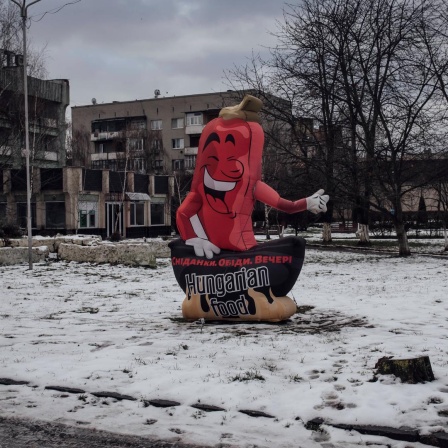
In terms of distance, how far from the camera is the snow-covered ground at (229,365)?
452 cm

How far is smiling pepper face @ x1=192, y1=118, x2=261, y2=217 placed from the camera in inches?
358

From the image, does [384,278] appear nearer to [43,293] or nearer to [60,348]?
[43,293]

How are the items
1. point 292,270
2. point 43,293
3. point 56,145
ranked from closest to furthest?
point 292,270 < point 43,293 < point 56,145

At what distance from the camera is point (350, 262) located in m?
20.0

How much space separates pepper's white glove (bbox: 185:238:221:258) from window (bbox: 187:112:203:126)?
5052 cm

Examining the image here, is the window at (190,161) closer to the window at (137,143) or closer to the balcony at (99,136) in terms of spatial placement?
the window at (137,143)

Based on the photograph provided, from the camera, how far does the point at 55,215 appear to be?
36969mm

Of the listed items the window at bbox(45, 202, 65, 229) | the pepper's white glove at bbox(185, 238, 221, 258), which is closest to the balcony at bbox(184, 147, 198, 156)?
the window at bbox(45, 202, 65, 229)

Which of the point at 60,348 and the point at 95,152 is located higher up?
the point at 95,152

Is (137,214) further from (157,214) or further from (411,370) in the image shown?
(411,370)

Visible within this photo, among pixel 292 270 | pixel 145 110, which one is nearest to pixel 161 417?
pixel 292 270

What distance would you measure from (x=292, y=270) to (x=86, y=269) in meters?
11.0

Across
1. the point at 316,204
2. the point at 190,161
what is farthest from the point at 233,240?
the point at 190,161

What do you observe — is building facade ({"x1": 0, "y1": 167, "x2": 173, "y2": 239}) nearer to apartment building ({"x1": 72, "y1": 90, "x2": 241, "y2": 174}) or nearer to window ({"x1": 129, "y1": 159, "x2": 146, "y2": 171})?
window ({"x1": 129, "y1": 159, "x2": 146, "y2": 171})
